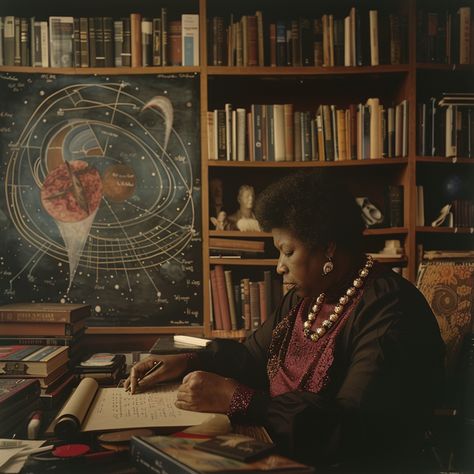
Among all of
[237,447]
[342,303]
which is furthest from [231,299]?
[237,447]

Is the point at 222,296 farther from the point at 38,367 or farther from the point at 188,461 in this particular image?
the point at 188,461

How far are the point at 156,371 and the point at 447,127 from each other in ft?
6.12

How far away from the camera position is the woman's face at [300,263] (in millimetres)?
1453

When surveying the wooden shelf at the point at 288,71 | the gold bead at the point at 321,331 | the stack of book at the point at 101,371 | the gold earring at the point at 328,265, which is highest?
the wooden shelf at the point at 288,71

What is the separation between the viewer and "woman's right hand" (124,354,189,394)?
139cm

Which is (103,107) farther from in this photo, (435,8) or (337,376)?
(337,376)

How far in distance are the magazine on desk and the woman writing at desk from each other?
60 millimetres

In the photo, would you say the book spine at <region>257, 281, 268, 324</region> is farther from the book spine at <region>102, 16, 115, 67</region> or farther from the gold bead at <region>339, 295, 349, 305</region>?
the book spine at <region>102, 16, 115, 67</region>

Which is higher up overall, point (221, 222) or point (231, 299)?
point (221, 222)

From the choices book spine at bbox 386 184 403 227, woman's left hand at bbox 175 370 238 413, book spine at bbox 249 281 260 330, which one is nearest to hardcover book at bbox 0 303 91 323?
woman's left hand at bbox 175 370 238 413

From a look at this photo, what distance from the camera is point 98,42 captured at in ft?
8.46

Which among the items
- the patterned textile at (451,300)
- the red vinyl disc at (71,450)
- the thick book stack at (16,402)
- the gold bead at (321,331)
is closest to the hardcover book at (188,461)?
the red vinyl disc at (71,450)

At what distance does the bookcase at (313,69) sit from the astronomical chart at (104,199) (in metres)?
0.08

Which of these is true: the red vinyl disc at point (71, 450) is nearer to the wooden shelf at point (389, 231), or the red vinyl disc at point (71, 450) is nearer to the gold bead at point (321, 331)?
the gold bead at point (321, 331)
